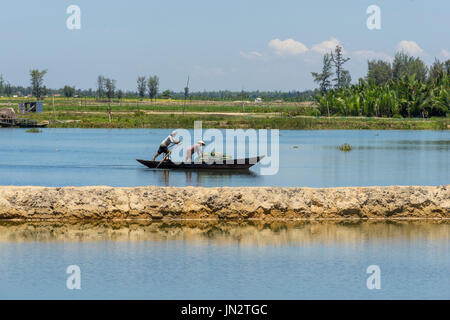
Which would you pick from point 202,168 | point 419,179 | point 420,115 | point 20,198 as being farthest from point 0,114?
point 20,198

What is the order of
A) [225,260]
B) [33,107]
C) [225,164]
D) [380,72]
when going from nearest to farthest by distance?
[225,260] < [225,164] < [33,107] < [380,72]

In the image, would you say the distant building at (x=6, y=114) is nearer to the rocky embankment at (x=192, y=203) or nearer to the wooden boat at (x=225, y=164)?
the wooden boat at (x=225, y=164)

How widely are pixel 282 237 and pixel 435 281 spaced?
11.1 feet

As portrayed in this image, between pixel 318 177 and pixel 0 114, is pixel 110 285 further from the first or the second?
pixel 0 114

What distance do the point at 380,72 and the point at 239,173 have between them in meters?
99.1

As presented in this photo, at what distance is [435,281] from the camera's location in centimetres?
1027

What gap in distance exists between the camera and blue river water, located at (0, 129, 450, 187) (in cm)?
2575

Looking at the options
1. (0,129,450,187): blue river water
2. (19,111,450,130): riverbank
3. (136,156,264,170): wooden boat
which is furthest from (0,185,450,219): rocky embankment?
(19,111,450,130): riverbank

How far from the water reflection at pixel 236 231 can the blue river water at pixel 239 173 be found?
9.93 meters

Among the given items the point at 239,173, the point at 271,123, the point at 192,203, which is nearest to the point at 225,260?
the point at 192,203

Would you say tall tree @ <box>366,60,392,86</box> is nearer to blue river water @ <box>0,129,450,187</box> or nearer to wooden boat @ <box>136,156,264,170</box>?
blue river water @ <box>0,129,450,187</box>

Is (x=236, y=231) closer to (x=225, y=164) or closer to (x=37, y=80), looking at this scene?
(x=225, y=164)

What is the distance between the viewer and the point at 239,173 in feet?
91.8

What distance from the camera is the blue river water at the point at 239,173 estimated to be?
1014 inches
